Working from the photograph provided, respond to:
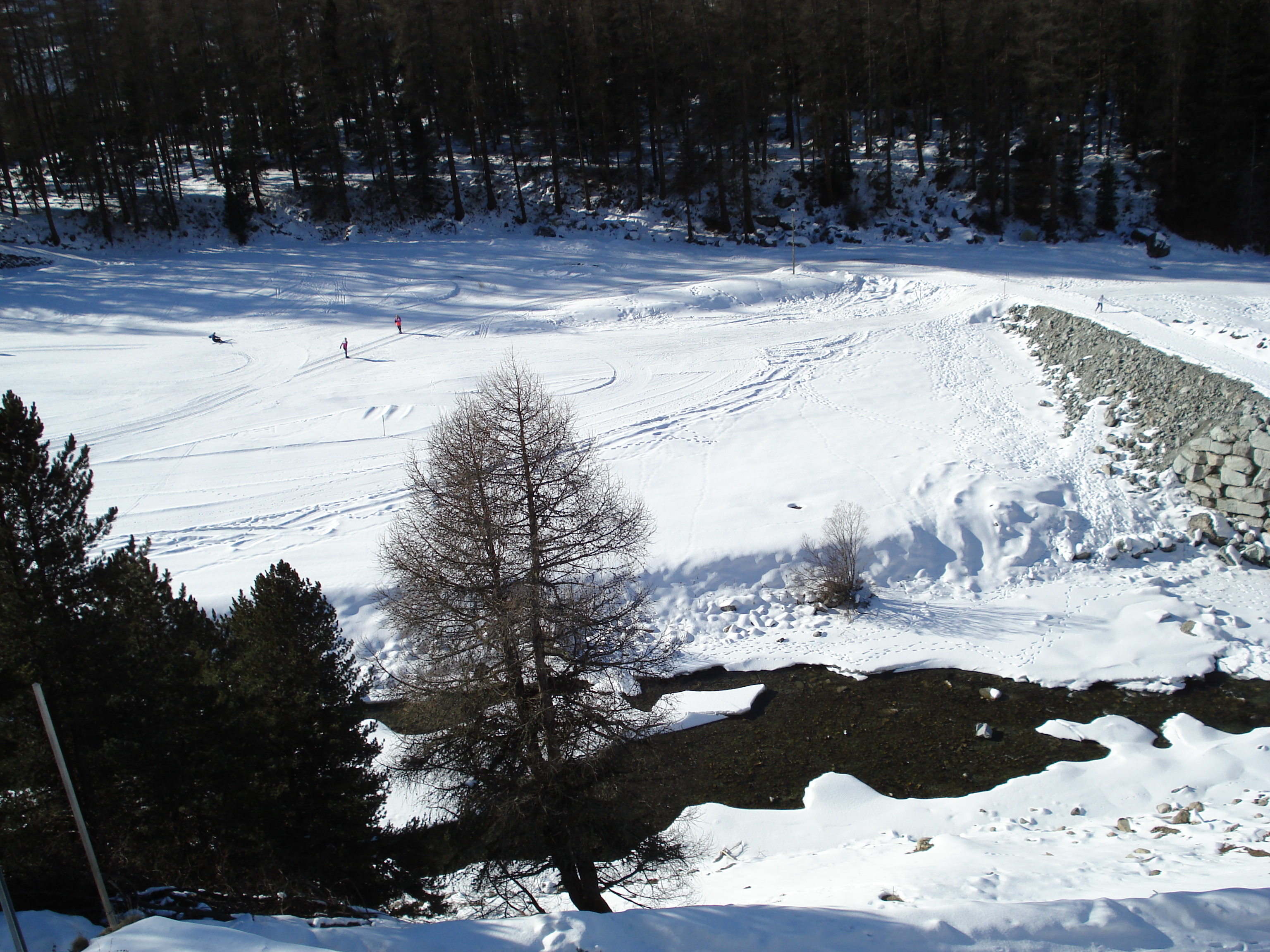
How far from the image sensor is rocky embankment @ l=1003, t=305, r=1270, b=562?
704 inches

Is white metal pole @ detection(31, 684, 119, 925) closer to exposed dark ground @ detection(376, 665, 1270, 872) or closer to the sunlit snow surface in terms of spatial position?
exposed dark ground @ detection(376, 665, 1270, 872)

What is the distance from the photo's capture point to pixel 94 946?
6.10 metres

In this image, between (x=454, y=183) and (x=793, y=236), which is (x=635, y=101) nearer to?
(x=454, y=183)

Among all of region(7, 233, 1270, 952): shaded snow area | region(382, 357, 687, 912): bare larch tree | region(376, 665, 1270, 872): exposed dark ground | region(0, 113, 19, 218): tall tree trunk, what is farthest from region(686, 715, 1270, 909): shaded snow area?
region(0, 113, 19, 218): tall tree trunk

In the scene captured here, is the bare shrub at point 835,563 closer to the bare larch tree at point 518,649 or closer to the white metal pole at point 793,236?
the bare larch tree at point 518,649

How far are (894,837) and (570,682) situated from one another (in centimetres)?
578

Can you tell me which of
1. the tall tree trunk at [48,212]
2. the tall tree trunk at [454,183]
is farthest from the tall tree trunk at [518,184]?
the tall tree trunk at [48,212]

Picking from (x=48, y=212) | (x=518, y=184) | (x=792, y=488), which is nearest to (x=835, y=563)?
(x=792, y=488)

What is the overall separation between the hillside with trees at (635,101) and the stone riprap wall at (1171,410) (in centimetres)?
2113

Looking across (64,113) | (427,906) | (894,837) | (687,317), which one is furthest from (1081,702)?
(64,113)

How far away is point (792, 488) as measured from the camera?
2094 centimetres

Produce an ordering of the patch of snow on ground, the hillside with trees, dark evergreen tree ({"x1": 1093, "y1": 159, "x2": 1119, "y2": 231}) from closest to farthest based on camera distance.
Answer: the patch of snow on ground
dark evergreen tree ({"x1": 1093, "y1": 159, "x2": 1119, "y2": 231})
the hillside with trees

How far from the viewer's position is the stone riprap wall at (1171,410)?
1797cm

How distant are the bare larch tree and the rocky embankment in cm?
1672
